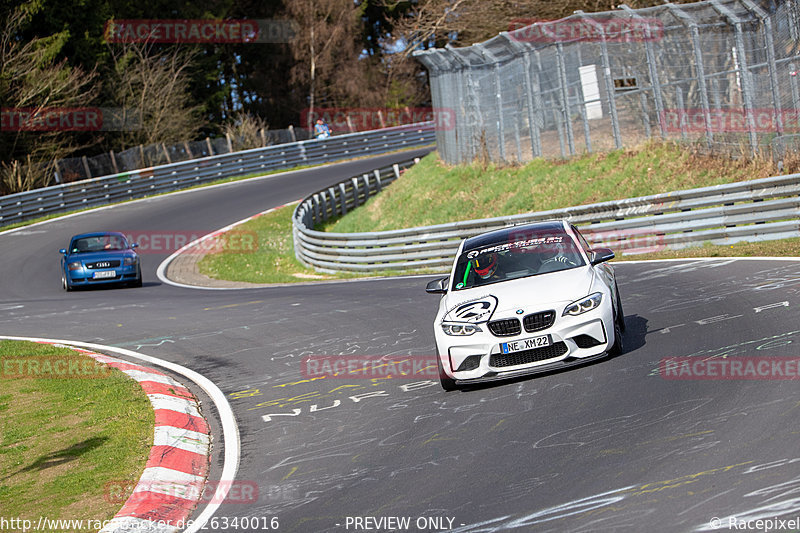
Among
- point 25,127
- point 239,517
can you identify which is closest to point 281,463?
point 239,517

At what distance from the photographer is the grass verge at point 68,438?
685 centimetres

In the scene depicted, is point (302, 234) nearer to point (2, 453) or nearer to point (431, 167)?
point (431, 167)

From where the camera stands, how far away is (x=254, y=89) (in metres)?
70.8

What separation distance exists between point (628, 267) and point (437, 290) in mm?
7023

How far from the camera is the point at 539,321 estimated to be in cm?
849

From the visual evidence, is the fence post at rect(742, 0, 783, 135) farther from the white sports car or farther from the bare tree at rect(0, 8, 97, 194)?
the bare tree at rect(0, 8, 97, 194)

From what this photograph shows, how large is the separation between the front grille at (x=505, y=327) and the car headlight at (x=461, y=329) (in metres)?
0.13

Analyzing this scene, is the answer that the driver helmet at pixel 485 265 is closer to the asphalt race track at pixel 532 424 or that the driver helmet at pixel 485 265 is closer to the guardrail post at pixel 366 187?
the asphalt race track at pixel 532 424

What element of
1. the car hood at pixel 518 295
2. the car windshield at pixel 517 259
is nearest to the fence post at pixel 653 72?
the car windshield at pixel 517 259

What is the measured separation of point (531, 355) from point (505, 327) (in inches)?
13.6

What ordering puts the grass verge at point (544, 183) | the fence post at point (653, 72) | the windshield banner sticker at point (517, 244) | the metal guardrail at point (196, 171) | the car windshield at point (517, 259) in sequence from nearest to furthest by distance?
the car windshield at point (517, 259)
the windshield banner sticker at point (517, 244)
the grass verge at point (544, 183)
the fence post at point (653, 72)
the metal guardrail at point (196, 171)

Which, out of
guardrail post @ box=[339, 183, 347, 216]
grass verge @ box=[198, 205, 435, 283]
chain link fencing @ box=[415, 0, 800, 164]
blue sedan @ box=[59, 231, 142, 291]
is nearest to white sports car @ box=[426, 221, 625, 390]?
chain link fencing @ box=[415, 0, 800, 164]

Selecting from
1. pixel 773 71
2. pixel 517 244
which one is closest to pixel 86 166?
pixel 773 71

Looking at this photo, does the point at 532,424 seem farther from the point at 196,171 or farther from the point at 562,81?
the point at 196,171
